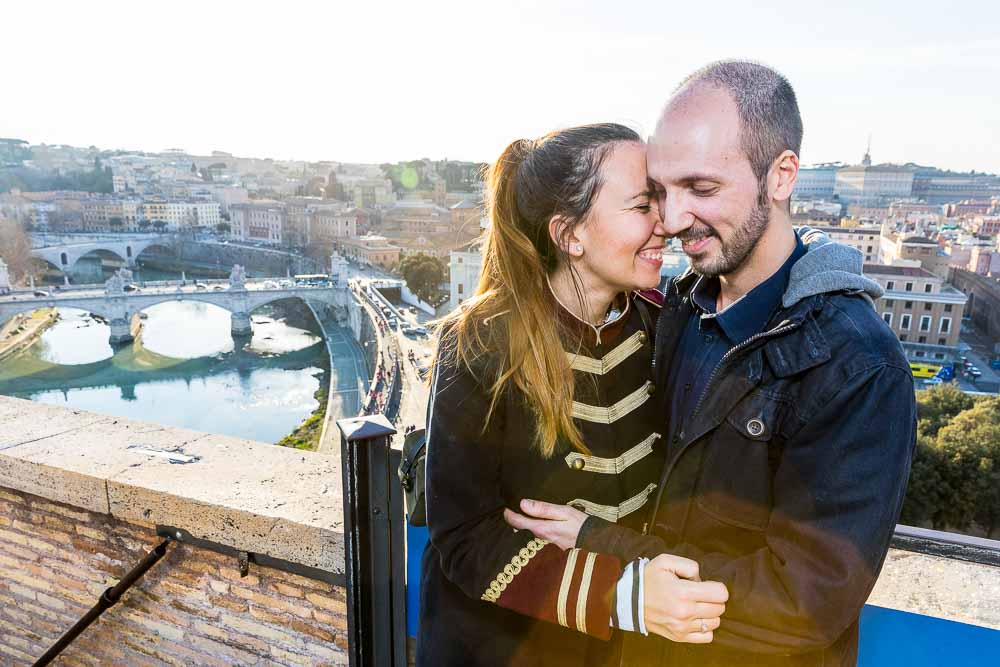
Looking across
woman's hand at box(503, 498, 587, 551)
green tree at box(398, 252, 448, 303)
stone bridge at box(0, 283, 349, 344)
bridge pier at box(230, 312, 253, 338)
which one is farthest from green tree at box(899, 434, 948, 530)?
bridge pier at box(230, 312, 253, 338)

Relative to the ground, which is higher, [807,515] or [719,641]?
[807,515]

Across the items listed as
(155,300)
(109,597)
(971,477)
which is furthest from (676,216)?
(155,300)

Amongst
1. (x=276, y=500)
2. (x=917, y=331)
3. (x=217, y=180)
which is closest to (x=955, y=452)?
(x=276, y=500)

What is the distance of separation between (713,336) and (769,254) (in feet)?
0.31

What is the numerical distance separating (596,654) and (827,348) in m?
0.37

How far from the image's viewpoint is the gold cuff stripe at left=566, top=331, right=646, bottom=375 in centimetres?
72

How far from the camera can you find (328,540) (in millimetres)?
964

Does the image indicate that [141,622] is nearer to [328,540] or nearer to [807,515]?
[328,540]

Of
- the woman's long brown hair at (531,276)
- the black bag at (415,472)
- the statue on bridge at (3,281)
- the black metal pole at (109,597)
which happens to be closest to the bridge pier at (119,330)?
the statue on bridge at (3,281)

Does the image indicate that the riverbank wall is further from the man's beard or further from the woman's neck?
the man's beard

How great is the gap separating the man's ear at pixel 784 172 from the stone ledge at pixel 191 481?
66 centimetres

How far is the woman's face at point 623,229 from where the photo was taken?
709mm

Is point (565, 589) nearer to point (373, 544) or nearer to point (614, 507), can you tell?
point (614, 507)

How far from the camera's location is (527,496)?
0.69 m
